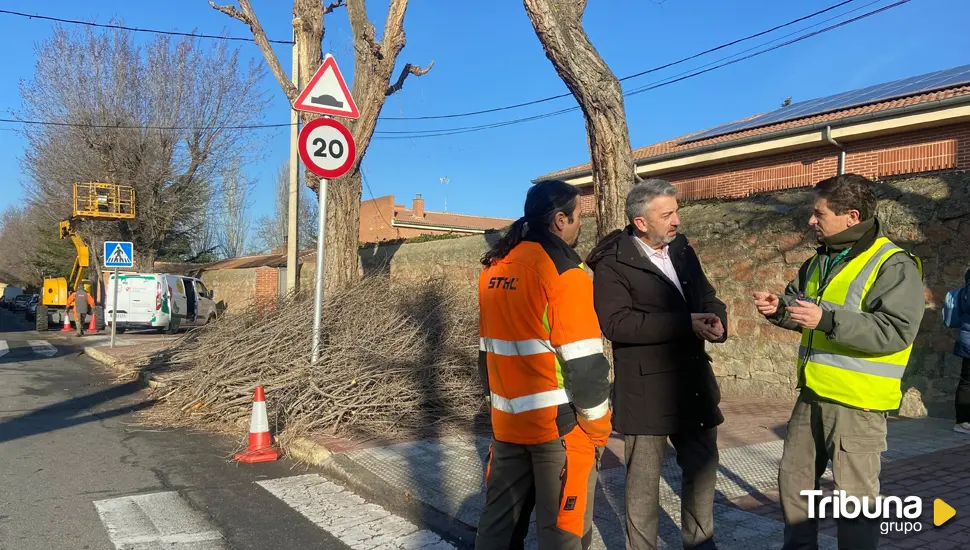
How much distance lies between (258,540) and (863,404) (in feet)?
11.2

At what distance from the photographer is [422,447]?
6.00 meters

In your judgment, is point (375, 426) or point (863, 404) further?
point (375, 426)

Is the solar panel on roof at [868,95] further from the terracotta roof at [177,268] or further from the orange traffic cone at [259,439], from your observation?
the terracotta roof at [177,268]

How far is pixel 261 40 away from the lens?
37.9ft

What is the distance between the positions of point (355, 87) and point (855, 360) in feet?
29.4

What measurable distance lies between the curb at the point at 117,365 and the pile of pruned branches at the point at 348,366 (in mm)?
1616

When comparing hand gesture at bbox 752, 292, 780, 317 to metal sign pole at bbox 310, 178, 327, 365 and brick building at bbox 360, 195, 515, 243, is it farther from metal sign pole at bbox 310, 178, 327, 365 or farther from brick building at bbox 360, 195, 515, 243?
brick building at bbox 360, 195, 515, 243

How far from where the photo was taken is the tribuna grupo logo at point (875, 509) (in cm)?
287

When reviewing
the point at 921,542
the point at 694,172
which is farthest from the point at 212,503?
the point at 694,172

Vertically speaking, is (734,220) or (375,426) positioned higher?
(734,220)

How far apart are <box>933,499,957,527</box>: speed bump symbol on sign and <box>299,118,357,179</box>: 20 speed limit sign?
5.42 meters

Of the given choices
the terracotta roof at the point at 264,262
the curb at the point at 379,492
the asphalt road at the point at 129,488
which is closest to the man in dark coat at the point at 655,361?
the curb at the point at 379,492

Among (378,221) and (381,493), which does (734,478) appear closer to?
(381,493)

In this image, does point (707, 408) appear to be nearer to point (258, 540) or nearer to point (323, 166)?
point (258, 540)
